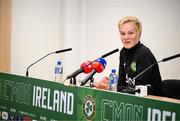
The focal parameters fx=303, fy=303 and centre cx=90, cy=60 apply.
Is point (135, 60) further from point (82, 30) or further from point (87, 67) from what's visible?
point (82, 30)

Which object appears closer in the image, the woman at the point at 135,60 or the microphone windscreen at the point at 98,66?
the microphone windscreen at the point at 98,66

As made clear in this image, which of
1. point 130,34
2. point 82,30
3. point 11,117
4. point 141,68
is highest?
point 82,30

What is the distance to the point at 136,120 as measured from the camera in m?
1.56

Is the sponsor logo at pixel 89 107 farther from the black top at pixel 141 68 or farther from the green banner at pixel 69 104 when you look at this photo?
the black top at pixel 141 68

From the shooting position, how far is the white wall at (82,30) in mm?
3193

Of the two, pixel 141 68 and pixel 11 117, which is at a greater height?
pixel 141 68

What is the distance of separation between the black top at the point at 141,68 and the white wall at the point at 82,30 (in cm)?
88

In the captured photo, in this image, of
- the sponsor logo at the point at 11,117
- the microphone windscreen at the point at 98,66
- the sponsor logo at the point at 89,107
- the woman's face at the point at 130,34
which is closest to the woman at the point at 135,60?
the woman's face at the point at 130,34

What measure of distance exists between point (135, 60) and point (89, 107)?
28.2 inches

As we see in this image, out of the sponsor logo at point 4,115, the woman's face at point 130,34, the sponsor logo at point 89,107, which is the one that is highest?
the woman's face at point 130,34

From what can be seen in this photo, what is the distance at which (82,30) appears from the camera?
3928mm

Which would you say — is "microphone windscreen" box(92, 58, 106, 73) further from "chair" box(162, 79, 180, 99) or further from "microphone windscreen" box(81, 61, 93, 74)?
"chair" box(162, 79, 180, 99)

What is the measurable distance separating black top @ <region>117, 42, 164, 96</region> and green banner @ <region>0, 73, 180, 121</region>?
507 mm

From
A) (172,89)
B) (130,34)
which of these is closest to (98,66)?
(130,34)
